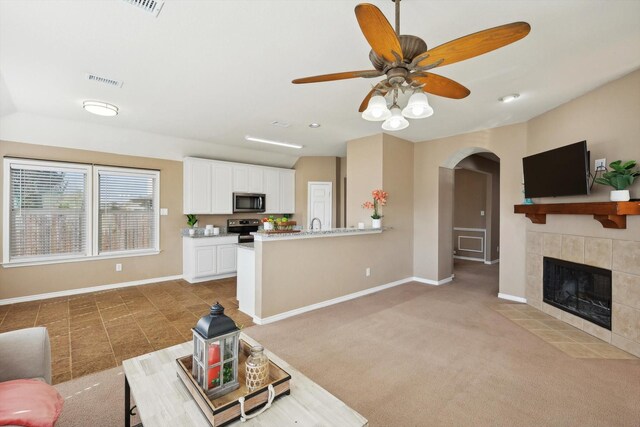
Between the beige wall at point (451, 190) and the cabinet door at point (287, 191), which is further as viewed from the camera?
the cabinet door at point (287, 191)

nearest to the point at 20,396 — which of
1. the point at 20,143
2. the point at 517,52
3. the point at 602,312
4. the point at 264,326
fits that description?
the point at 264,326

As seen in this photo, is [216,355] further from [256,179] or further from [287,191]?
[287,191]

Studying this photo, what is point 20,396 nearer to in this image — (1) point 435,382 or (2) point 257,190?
(1) point 435,382

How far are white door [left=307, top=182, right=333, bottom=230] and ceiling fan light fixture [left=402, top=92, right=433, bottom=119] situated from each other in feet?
16.8

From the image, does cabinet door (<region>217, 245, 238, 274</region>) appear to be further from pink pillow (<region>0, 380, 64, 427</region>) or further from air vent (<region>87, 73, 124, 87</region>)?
pink pillow (<region>0, 380, 64, 427</region>)

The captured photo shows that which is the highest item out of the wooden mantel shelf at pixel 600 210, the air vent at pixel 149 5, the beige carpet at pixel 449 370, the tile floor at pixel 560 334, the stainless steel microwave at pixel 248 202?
the air vent at pixel 149 5

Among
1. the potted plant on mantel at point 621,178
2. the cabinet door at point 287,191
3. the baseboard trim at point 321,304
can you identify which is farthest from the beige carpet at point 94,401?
the cabinet door at point 287,191

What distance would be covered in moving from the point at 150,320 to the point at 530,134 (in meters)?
5.80

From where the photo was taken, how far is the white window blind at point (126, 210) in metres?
4.89

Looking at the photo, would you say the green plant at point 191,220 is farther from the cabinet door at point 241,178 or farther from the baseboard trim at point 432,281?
the baseboard trim at point 432,281

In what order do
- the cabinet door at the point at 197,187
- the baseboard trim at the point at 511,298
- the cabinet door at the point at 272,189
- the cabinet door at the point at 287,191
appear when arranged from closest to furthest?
the baseboard trim at the point at 511,298
the cabinet door at the point at 197,187
the cabinet door at the point at 272,189
the cabinet door at the point at 287,191

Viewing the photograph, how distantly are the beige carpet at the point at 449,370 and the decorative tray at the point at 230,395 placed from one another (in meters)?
0.89

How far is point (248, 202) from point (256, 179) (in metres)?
0.56

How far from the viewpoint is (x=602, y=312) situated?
312 cm
